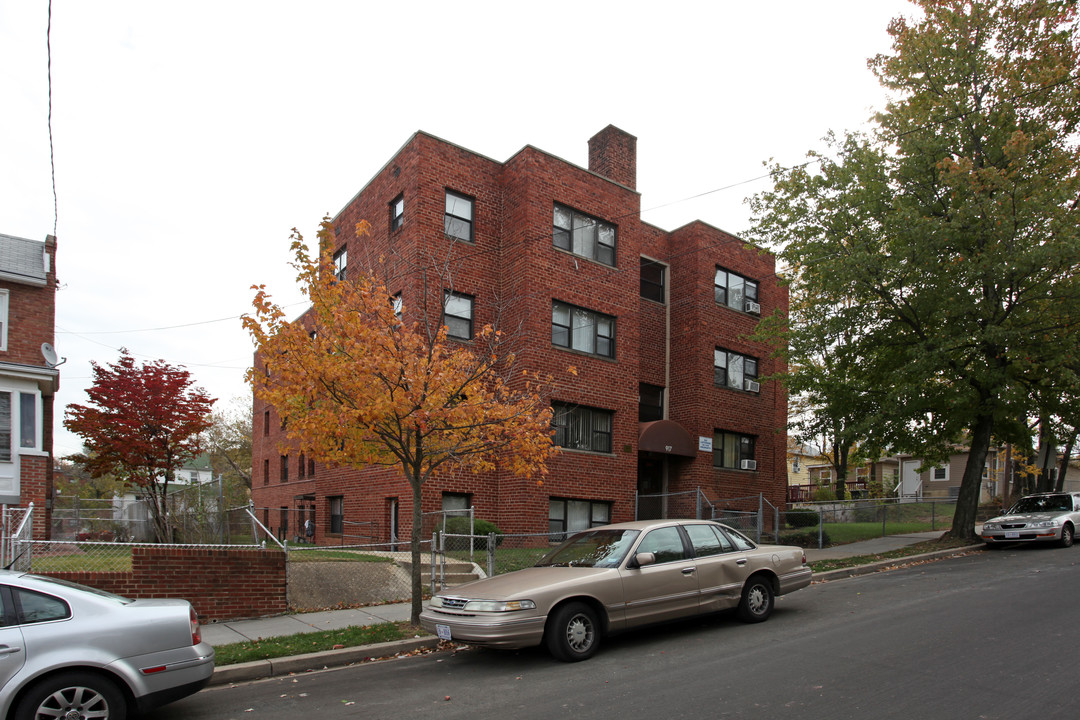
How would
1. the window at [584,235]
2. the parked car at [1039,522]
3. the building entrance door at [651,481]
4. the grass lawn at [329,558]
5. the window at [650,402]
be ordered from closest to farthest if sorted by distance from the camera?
1. the grass lawn at [329,558]
2. the parked car at [1039,522]
3. the window at [584,235]
4. the building entrance door at [651,481]
5. the window at [650,402]

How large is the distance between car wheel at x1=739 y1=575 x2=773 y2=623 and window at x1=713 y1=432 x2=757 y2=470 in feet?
46.6

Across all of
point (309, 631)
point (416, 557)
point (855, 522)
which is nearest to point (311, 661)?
point (309, 631)

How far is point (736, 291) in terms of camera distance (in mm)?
25703

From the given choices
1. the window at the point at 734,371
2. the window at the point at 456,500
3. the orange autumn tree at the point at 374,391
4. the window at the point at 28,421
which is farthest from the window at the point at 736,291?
the window at the point at 28,421

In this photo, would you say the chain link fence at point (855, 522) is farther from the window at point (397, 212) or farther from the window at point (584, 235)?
the window at point (397, 212)

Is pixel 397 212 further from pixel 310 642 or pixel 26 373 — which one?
pixel 310 642

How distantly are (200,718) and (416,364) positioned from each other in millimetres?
4733

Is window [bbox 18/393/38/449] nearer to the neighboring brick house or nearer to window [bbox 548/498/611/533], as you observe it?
the neighboring brick house

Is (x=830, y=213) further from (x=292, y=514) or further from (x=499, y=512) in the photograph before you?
(x=292, y=514)

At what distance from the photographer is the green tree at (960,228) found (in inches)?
674

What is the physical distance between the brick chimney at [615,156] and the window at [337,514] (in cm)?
1248

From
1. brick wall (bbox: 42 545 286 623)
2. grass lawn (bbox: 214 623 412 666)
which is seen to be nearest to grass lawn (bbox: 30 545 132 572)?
brick wall (bbox: 42 545 286 623)

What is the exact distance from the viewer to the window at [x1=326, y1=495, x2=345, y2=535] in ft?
73.7

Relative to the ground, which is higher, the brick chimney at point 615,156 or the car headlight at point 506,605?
the brick chimney at point 615,156
